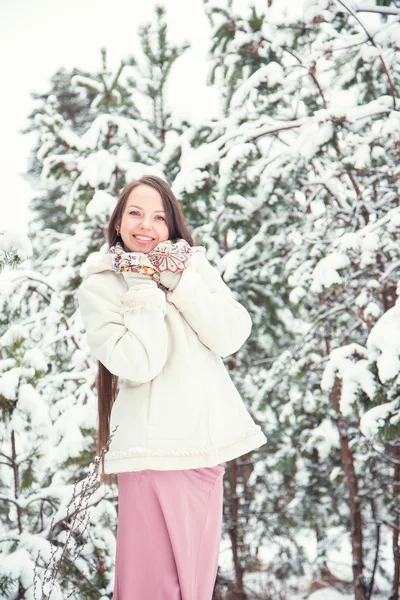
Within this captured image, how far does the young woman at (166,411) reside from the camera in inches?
80.1

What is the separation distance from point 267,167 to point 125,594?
11.3ft

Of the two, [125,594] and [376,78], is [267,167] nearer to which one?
[376,78]

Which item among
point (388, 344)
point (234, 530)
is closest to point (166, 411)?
point (388, 344)

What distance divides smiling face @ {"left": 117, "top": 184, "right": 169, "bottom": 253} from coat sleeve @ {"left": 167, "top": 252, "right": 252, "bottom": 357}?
0.65 feet

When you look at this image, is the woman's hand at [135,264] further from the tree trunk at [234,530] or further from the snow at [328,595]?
the snow at [328,595]

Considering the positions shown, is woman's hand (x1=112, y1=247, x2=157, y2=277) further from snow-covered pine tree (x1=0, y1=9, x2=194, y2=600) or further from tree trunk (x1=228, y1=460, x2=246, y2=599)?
tree trunk (x1=228, y1=460, x2=246, y2=599)

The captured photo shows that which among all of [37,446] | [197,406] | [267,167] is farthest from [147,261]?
[267,167]

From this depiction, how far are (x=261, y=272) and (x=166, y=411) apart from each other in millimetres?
3644

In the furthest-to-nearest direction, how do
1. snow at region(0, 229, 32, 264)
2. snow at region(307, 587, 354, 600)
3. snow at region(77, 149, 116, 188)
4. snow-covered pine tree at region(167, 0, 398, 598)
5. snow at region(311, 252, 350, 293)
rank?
snow at region(307, 587, 354, 600)
snow at region(77, 149, 116, 188)
snow-covered pine tree at region(167, 0, 398, 598)
snow at region(311, 252, 350, 293)
snow at region(0, 229, 32, 264)

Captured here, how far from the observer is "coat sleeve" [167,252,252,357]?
2.18 metres

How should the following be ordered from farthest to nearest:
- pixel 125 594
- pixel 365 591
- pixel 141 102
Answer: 1. pixel 141 102
2. pixel 365 591
3. pixel 125 594

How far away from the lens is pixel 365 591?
5371mm

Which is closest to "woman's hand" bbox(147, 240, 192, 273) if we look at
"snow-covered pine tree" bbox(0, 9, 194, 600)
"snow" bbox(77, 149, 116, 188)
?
"snow-covered pine tree" bbox(0, 9, 194, 600)

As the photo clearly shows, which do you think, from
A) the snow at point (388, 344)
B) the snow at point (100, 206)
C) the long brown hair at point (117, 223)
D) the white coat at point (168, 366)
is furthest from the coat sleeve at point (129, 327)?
Answer: the snow at point (100, 206)
